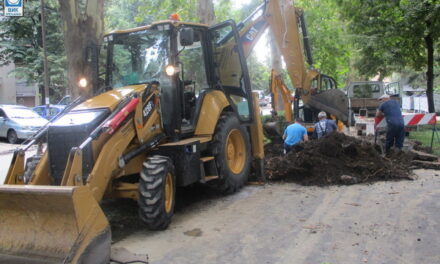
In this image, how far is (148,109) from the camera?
6.55 meters

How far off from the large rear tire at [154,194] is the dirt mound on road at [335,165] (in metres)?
3.64

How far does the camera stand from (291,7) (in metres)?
10.3

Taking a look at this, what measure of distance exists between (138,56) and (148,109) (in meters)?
1.22

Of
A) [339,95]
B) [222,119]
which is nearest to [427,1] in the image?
[339,95]

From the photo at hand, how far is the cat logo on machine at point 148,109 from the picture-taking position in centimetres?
643

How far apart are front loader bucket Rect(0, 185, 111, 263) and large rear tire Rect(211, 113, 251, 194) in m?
3.16

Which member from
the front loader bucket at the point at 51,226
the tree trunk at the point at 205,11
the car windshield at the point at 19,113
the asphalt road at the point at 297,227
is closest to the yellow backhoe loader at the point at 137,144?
the front loader bucket at the point at 51,226

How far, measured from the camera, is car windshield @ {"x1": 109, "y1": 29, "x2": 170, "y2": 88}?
7.07m

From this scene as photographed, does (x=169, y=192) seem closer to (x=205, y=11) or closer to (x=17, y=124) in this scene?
(x=205, y=11)

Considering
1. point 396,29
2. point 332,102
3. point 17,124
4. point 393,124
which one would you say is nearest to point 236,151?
point 332,102

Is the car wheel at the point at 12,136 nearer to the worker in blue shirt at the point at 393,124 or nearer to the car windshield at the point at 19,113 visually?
the car windshield at the point at 19,113

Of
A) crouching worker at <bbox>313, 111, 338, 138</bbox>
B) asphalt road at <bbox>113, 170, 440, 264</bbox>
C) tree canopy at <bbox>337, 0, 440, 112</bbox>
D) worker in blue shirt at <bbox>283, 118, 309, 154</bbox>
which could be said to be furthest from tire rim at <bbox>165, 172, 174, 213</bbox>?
tree canopy at <bbox>337, 0, 440, 112</bbox>

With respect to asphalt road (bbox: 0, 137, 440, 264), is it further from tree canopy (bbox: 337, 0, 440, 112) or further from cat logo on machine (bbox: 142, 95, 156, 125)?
tree canopy (bbox: 337, 0, 440, 112)

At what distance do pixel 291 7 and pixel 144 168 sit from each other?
6.19m
